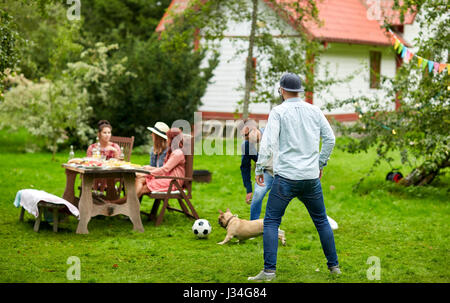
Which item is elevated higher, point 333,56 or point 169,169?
point 333,56

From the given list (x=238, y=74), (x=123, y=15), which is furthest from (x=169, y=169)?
(x=123, y=15)

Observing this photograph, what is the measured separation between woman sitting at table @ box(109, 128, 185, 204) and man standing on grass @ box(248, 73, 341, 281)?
3.26 metres

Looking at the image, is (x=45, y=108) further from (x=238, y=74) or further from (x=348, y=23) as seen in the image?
(x=348, y=23)

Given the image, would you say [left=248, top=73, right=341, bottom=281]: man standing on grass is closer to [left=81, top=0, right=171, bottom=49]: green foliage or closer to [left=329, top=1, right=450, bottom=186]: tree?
[left=329, top=1, right=450, bottom=186]: tree

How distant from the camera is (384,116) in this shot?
11.8m

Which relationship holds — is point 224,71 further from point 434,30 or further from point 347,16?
point 434,30

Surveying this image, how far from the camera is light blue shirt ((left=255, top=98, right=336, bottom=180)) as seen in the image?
18.3ft

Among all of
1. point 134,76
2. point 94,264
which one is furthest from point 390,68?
point 94,264

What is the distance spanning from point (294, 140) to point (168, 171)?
359 cm

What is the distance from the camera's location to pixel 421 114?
10875 mm

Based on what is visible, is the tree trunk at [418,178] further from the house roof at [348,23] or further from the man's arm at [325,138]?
the house roof at [348,23]

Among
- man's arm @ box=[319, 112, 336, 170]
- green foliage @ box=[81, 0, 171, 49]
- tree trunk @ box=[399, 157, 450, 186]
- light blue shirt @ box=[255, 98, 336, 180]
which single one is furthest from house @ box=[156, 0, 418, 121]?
light blue shirt @ box=[255, 98, 336, 180]

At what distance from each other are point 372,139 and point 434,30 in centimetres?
220

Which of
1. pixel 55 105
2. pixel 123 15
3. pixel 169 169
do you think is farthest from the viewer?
pixel 123 15
